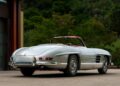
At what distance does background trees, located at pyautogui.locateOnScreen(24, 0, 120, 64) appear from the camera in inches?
1550

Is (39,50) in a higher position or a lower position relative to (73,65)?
higher

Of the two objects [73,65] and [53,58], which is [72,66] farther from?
[53,58]

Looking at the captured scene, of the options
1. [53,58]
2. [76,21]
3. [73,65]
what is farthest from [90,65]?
[76,21]

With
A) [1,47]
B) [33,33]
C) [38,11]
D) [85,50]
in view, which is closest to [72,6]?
[38,11]

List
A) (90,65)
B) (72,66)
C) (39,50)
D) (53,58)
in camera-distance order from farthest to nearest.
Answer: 1. (90,65)
2. (72,66)
3. (39,50)
4. (53,58)

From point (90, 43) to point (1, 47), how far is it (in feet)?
45.4

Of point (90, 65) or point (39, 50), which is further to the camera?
point (90, 65)

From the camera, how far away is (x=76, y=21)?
52.8 m

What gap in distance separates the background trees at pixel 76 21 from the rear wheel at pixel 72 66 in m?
12.2

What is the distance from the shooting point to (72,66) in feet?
59.8

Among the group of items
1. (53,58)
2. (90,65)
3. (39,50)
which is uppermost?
(39,50)

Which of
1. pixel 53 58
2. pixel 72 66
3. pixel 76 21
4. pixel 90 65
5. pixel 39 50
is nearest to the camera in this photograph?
pixel 53 58

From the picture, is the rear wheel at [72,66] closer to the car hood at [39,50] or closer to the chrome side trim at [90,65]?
the chrome side trim at [90,65]

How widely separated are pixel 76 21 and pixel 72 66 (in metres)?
34.7
